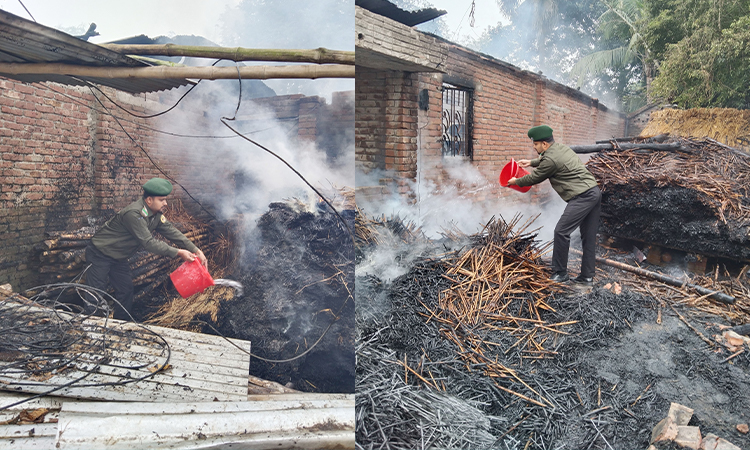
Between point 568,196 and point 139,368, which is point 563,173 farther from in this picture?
point 139,368

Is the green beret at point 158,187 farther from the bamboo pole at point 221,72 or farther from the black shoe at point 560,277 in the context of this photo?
the black shoe at point 560,277

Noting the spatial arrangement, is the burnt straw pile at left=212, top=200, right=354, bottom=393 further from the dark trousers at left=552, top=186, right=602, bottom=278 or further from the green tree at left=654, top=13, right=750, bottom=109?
the green tree at left=654, top=13, right=750, bottom=109

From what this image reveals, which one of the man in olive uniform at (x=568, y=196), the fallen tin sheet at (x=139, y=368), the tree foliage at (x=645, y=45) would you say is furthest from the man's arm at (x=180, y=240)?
the tree foliage at (x=645, y=45)

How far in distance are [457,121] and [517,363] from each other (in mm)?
3474

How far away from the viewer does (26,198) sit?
2.35 metres

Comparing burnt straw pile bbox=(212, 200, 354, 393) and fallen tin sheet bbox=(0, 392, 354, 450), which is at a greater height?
burnt straw pile bbox=(212, 200, 354, 393)

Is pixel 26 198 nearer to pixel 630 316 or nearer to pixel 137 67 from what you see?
pixel 137 67

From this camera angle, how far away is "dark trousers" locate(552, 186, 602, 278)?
3.78 metres

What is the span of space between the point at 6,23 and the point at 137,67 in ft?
2.08

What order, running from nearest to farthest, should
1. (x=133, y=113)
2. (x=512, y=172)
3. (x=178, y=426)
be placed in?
(x=178, y=426), (x=133, y=113), (x=512, y=172)

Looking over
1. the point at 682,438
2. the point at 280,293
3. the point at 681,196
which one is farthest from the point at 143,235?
the point at 681,196

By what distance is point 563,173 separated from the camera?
3.82 m

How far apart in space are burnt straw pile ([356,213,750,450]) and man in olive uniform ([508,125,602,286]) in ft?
0.73

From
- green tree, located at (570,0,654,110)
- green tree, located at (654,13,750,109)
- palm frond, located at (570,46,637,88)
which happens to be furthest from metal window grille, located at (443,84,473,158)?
green tree, located at (654,13,750,109)
